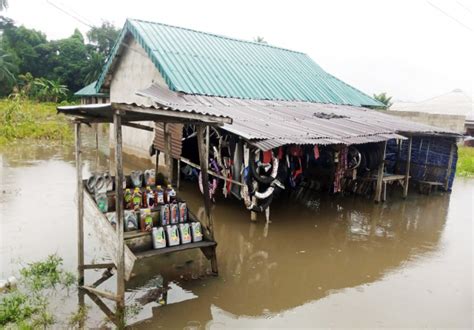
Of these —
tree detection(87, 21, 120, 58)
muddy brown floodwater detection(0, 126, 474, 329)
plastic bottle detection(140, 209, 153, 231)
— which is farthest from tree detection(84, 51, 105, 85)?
plastic bottle detection(140, 209, 153, 231)

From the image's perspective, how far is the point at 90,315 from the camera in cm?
454

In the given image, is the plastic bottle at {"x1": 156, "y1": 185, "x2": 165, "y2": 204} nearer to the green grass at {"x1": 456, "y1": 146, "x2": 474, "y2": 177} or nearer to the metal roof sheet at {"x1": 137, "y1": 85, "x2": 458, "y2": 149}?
the metal roof sheet at {"x1": 137, "y1": 85, "x2": 458, "y2": 149}

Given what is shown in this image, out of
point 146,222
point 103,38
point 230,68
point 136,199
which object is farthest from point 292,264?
point 103,38

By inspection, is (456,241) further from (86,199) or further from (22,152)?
(22,152)

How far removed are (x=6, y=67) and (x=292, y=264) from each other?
110 feet

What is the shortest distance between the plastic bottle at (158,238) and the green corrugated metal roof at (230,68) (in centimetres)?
600

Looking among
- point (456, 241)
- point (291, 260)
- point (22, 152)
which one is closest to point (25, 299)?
point (291, 260)

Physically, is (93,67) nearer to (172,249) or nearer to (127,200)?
(127,200)

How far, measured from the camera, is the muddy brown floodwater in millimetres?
4840

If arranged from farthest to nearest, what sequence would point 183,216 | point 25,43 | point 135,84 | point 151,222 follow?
point 25,43, point 135,84, point 183,216, point 151,222

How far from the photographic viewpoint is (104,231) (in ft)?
16.4

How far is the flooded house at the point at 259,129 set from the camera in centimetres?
825

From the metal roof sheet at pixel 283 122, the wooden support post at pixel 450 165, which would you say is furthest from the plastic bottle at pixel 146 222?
the wooden support post at pixel 450 165

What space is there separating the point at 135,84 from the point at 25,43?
3179 centimetres
